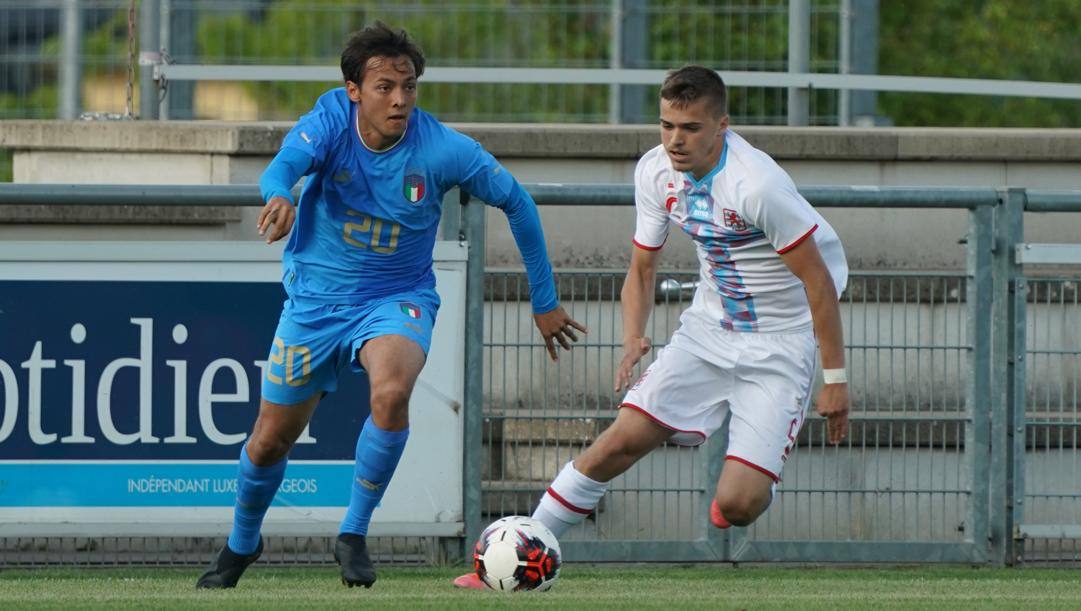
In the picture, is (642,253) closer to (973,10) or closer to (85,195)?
(85,195)

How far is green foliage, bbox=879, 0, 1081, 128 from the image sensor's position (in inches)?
1084

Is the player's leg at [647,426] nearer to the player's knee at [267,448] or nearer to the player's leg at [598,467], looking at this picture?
the player's leg at [598,467]

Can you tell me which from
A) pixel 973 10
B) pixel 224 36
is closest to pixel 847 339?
pixel 224 36

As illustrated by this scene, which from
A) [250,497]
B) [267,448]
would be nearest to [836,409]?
[267,448]

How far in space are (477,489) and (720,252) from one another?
7.15 feet

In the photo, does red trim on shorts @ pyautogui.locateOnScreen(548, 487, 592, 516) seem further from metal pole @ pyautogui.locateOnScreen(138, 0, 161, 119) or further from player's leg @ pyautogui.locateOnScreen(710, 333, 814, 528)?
metal pole @ pyautogui.locateOnScreen(138, 0, 161, 119)

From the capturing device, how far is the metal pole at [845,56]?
11844 millimetres

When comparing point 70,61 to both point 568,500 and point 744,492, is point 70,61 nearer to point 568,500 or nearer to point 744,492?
point 568,500

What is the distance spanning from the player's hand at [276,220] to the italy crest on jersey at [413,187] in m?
0.85

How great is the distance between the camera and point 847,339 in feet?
29.9

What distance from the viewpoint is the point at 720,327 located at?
729cm

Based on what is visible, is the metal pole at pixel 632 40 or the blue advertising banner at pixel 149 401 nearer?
the blue advertising banner at pixel 149 401

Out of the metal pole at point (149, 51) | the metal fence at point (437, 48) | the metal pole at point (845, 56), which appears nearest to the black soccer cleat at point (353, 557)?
the metal pole at point (149, 51)

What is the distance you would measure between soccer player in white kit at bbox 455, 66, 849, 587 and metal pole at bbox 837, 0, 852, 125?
4807 mm
